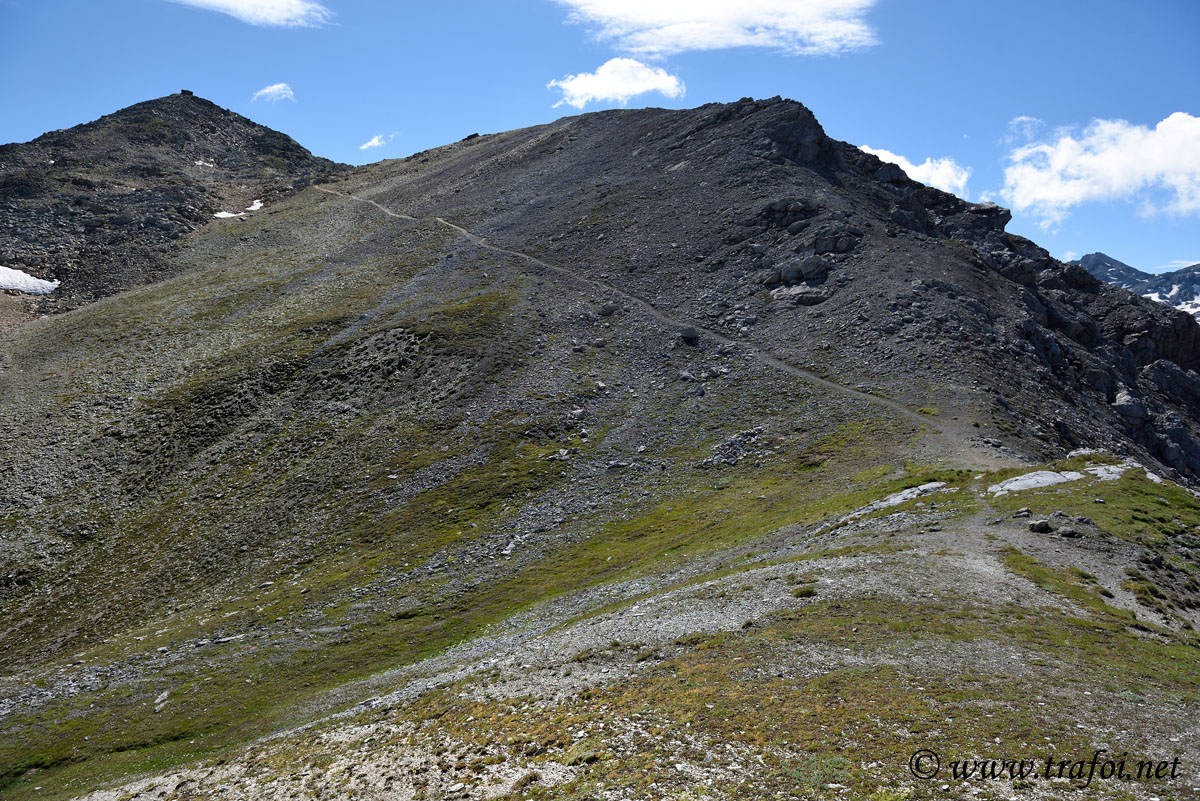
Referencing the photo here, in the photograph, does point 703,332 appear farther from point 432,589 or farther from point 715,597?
point 715,597

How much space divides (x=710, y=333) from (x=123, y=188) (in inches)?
5538

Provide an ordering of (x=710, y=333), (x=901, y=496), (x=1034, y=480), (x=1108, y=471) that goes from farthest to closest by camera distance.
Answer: (x=710, y=333) → (x=901, y=496) → (x=1108, y=471) → (x=1034, y=480)

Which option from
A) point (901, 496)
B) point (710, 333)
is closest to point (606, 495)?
point (901, 496)

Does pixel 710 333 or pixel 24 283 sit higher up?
pixel 24 283

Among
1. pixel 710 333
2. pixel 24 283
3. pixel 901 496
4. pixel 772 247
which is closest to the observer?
pixel 901 496

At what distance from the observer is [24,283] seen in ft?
392

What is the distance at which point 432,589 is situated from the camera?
4953 cm

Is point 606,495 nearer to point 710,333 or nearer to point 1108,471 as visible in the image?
point 710,333

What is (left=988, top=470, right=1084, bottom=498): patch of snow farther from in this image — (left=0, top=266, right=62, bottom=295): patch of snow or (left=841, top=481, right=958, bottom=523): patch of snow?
(left=0, top=266, right=62, bottom=295): patch of snow

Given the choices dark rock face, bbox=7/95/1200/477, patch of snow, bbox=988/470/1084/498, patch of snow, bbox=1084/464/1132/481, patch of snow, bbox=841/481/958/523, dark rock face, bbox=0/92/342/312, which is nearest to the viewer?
patch of snow, bbox=988/470/1084/498

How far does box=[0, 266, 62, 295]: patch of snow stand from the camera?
387ft

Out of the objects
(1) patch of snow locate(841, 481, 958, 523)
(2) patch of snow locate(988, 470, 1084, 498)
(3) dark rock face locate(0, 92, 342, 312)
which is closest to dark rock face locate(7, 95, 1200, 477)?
(3) dark rock face locate(0, 92, 342, 312)

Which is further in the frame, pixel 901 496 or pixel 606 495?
pixel 606 495

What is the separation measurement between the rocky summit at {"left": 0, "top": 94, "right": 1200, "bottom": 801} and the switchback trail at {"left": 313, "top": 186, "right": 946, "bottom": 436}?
2.23ft
